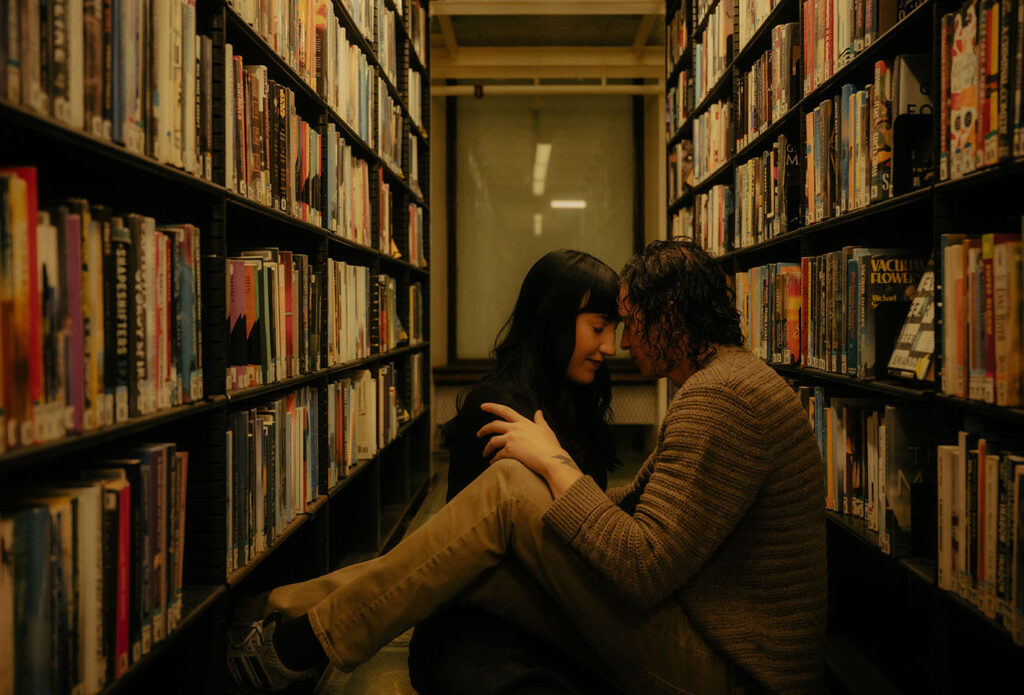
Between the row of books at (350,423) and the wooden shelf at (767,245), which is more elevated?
the wooden shelf at (767,245)

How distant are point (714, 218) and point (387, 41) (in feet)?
5.29

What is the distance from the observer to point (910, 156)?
154 centimetres

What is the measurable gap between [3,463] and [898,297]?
172 cm

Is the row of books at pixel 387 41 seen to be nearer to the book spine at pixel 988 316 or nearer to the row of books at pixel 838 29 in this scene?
A: the row of books at pixel 838 29

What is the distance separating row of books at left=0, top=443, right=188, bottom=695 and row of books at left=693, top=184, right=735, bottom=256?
92.1 inches

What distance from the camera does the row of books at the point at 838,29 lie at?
166 centimetres

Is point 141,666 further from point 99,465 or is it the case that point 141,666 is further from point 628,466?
point 628,466

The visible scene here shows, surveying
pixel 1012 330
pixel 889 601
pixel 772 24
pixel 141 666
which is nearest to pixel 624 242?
pixel 772 24

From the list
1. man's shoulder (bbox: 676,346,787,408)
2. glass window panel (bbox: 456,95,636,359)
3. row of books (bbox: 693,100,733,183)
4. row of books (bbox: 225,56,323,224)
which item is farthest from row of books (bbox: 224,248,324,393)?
glass window panel (bbox: 456,95,636,359)

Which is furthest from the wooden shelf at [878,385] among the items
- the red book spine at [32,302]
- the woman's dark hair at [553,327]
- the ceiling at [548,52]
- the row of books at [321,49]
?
the ceiling at [548,52]

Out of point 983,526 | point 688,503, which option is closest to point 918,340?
point 983,526

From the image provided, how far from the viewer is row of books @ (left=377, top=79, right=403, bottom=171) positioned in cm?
294

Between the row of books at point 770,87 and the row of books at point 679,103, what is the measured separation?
92 cm

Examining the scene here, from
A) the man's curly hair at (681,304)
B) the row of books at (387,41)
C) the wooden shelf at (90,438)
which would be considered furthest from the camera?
the row of books at (387,41)
